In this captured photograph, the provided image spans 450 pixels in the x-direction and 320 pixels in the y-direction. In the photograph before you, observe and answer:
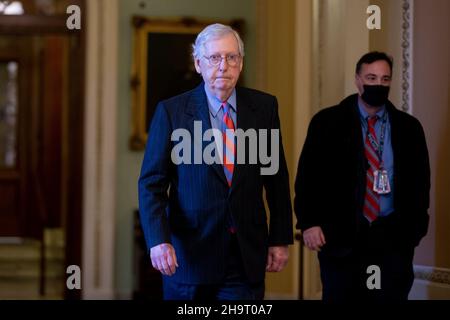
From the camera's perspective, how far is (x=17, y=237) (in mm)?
11555

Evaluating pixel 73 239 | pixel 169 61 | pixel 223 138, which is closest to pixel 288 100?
pixel 169 61

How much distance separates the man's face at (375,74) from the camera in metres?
3.89

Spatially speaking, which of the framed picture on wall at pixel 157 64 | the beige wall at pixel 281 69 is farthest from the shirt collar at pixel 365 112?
the framed picture on wall at pixel 157 64

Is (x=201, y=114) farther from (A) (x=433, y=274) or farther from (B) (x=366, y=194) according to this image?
(A) (x=433, y=274)

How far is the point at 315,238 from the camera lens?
3.86 meters

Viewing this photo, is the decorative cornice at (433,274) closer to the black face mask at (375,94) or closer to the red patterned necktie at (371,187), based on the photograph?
the red patterned necktie at (371,187)

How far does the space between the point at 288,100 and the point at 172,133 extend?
363 centimetres

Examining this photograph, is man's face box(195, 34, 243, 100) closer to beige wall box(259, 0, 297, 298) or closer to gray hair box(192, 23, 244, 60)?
gray hair box(192, 23, 244, 60)

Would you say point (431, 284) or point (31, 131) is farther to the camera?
point (31, 131)

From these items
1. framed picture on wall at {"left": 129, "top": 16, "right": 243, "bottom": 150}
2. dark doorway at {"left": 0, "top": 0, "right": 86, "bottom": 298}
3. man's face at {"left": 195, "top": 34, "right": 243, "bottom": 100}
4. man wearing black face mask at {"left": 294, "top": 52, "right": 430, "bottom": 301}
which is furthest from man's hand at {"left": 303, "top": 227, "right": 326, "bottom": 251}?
dark doorway at {"left": 0, "top": 0, "right": 86, "bottom": 298}

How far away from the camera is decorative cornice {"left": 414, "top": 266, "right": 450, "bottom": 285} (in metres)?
4.66

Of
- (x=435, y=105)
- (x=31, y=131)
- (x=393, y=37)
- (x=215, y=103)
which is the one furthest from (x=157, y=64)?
(x=215, y=103)

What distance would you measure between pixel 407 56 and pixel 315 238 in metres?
1.50

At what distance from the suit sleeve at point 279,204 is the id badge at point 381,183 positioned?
688 millimetres
